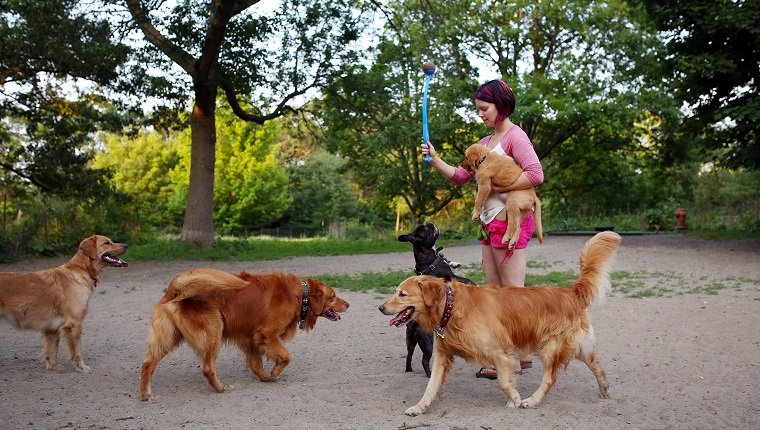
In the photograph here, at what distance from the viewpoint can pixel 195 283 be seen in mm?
4980

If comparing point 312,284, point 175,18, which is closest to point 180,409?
point 312,284

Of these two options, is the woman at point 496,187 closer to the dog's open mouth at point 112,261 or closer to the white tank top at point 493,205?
the white tank top at point 493,205

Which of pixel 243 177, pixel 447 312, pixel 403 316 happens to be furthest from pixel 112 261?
pixel 243 177

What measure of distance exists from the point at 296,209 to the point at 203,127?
29300 millimetres

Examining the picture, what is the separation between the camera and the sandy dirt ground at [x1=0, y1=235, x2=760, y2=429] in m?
4.54

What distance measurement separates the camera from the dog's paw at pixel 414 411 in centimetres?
462

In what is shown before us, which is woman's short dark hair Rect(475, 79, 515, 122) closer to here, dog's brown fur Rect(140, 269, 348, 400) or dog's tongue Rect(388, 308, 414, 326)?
dog's tongue Rect(388, 308, 414, 326)

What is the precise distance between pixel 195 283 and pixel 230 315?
0.51 meters

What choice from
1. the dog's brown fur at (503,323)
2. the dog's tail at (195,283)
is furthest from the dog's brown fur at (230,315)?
the dog's brown fur at (503,323)

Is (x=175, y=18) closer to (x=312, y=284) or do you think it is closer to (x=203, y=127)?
(x=203, y=127)

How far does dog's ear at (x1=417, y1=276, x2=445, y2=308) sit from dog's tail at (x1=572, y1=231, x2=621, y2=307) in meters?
1.12

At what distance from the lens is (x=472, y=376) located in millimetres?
5805

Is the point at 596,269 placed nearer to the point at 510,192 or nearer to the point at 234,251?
the point at 510,192

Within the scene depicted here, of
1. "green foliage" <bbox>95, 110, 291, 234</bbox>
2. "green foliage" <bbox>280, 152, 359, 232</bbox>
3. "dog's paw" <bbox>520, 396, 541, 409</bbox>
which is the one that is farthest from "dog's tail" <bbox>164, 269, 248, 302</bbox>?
"green foliage" <bbox>280, 152, 359, 232</bbox>
